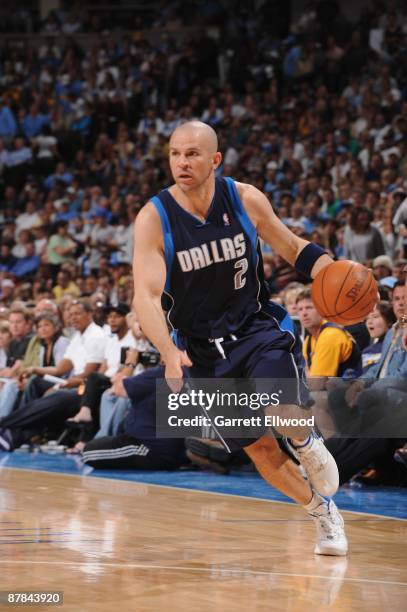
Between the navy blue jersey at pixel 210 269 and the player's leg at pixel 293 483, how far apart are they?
598 mm

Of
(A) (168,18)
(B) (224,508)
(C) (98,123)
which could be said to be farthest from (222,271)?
(A) (168,18)

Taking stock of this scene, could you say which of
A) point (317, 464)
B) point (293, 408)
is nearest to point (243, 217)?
point (293, 408)

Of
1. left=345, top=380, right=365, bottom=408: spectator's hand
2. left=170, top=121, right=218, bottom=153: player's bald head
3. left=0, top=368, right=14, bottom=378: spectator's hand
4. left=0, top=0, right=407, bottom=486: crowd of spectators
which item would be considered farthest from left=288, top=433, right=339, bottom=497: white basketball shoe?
left=0, top=368, right=14, bottom=378: spectator's hand

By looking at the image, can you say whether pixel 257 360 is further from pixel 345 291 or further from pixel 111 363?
pixel 111 363

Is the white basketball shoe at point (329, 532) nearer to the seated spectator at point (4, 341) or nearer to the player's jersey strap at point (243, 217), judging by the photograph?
the player's jersey strap at point (243, 217)

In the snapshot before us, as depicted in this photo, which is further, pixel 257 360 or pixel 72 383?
pixel 72 383

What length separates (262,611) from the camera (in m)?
3.89

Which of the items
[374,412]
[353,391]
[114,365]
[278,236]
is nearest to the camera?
[278,236]

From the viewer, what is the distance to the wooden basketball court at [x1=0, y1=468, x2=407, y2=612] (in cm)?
412

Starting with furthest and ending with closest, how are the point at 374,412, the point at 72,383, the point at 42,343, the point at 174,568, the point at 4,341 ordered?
1. the point at 4,341
2. the point at 42,343
3. the point at 72,383
4. the point at 374,412
5. the point at 174,568

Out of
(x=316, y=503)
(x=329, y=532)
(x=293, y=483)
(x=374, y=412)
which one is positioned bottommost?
(x=329, y=532)

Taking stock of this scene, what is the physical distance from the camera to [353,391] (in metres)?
7.47

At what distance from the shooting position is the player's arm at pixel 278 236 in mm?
5180

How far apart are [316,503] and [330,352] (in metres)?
2.61
